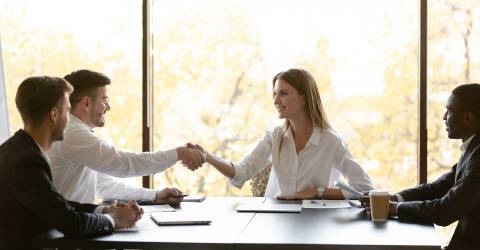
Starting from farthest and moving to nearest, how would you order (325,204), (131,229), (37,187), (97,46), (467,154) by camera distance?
(97,46) → (325,204) → (467,154) → (131,229) → (37,187)

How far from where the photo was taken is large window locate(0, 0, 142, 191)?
14.9ft

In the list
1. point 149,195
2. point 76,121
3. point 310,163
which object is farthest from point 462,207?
point 76,121

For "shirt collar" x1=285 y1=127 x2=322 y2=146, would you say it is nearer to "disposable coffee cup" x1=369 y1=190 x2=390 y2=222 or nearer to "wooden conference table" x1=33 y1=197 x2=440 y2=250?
"wooden conference table" x1=33 y1=197 x2=440 y2=250

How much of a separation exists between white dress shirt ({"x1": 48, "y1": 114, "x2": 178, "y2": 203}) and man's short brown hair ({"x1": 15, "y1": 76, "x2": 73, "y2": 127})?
0.65 m

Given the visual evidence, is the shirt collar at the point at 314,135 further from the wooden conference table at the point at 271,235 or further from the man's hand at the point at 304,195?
the wooden conference table at the point at 271,235

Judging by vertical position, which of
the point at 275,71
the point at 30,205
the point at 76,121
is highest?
the point at 275,71

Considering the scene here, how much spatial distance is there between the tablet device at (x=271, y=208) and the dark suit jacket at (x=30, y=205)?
2.39 ft

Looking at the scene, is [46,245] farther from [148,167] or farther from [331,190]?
[331,190]

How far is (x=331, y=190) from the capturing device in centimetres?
341

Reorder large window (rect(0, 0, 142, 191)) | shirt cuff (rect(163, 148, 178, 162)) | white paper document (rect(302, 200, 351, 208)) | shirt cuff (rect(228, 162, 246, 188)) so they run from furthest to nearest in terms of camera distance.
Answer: large window (rect(0, 0, 142, 191)) → shirt cuff (rect(228, 162, 246, 188)) → shirt cuff (rect(163, 148, 178, 162)) → white paper document (rect(302, 200, 351, 208))

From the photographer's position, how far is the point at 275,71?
4.44 m

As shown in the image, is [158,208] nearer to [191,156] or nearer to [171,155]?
[171,155]

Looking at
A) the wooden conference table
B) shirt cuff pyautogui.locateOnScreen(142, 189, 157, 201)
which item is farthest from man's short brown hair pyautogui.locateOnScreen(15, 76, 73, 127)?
shirt cuff pyautogui.locateOnScreen(142, 189, 157, 201)

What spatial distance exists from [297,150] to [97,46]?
1.62 meters
